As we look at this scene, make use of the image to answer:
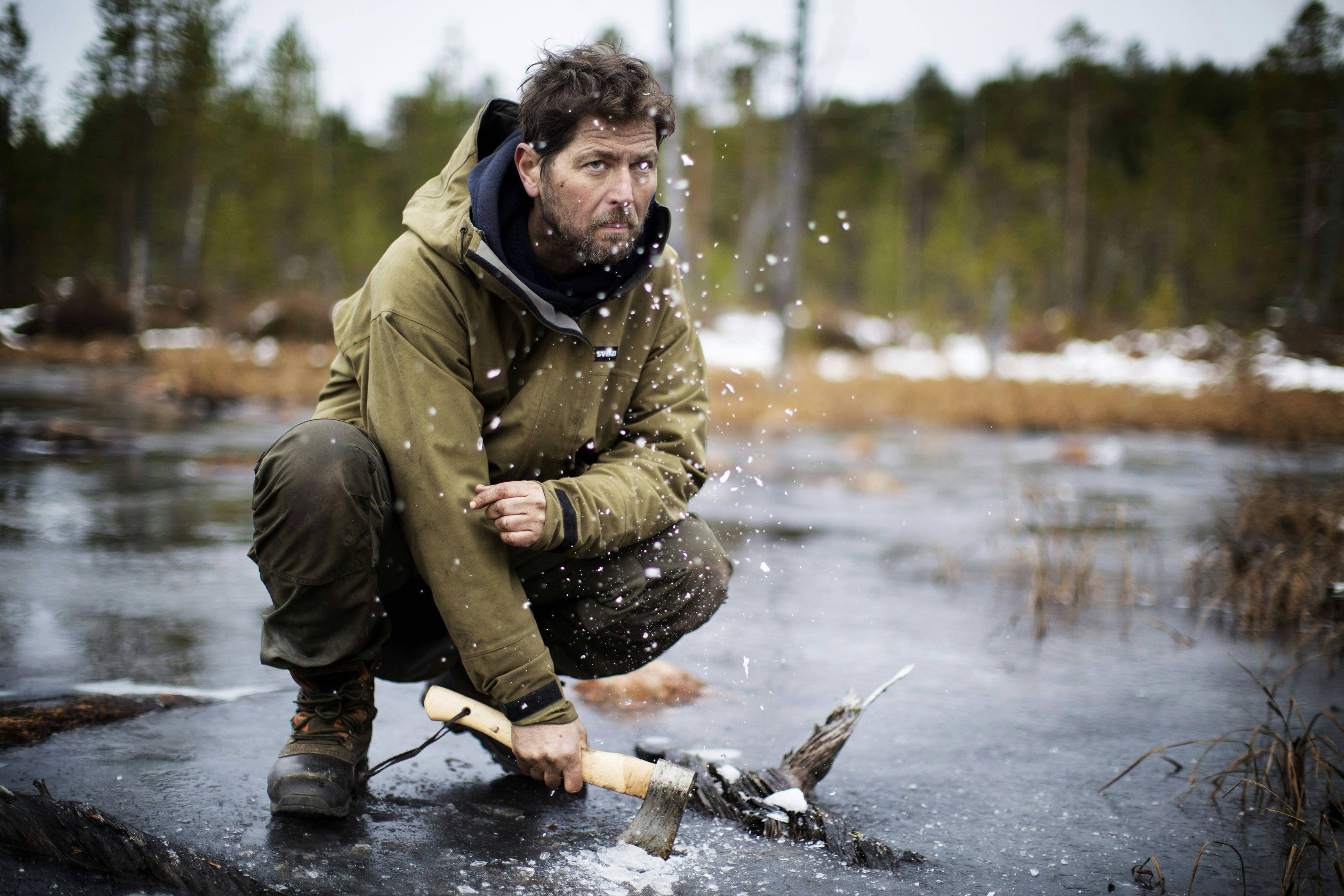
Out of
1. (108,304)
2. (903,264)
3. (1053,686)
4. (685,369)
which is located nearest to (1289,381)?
(1053,686)

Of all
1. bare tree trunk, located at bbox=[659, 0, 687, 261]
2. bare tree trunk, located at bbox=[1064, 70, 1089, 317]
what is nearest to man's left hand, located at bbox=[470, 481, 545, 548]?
bare tree trunk, located at bbox=[659, 0, 687, 261]

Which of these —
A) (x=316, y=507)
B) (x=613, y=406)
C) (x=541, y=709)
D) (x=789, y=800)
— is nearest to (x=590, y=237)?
(x=613, y=406)

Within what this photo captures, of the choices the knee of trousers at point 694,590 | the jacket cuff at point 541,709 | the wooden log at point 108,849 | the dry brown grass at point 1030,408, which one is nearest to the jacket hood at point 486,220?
the knee of trousers at point 694,590

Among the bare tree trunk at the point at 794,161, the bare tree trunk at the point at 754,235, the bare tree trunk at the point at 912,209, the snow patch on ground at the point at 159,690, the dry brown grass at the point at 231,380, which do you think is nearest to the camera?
the snow patch on ground at the point at 159,690

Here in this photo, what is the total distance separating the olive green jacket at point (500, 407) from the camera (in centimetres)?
199

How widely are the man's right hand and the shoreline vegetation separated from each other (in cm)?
968

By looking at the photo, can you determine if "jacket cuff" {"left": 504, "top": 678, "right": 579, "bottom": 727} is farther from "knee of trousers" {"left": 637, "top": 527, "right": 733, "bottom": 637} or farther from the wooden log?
the wooden log

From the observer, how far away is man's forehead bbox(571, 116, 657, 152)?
85.7 inches

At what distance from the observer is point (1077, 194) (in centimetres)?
3872

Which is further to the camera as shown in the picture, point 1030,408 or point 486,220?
point 1030,408

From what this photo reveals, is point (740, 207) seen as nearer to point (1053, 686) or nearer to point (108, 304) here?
point (108, 304)

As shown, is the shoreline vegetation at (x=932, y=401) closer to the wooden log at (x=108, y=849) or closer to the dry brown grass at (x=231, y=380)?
the dry brown grass at (x=231, y=380)

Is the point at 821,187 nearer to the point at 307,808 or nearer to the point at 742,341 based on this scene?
the point at 742,341

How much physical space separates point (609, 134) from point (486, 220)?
0.37m
